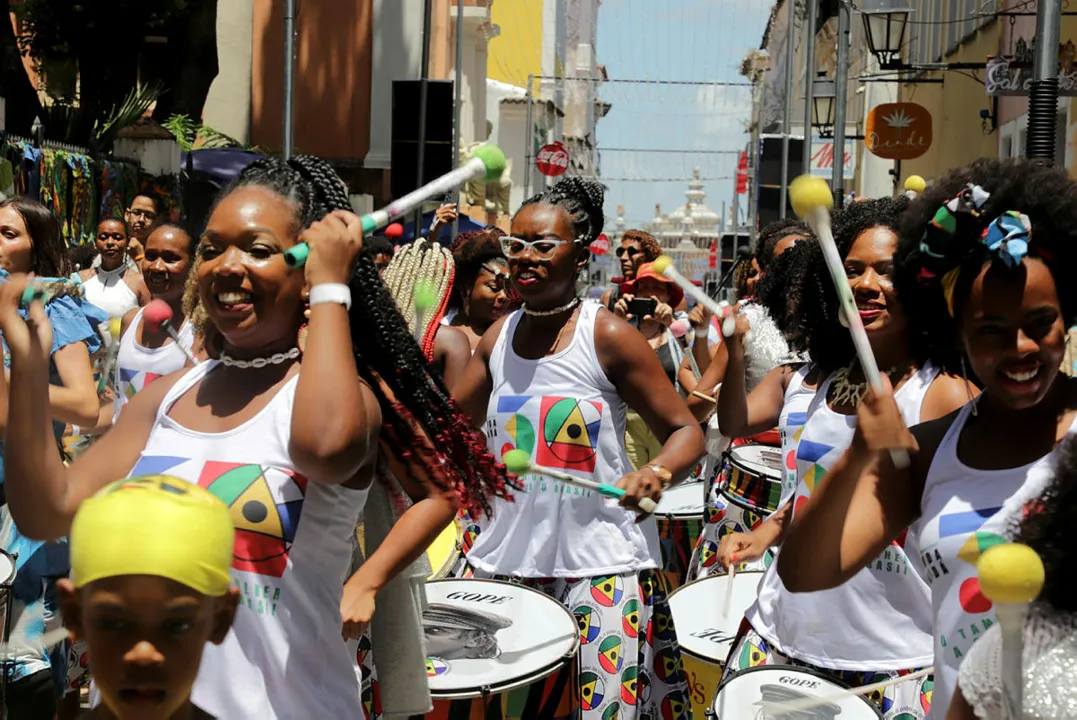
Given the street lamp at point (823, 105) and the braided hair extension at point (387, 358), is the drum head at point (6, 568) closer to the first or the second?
the braided hair extension at point (387, 358)

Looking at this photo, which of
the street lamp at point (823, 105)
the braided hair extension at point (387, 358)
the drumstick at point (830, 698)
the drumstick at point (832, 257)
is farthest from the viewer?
the street lamp at point (823, 105)

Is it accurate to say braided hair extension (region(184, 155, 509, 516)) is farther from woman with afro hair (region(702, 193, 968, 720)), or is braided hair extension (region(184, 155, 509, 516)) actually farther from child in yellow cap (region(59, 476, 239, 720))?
woman with afro hair (region(702, 193, 968, 720))

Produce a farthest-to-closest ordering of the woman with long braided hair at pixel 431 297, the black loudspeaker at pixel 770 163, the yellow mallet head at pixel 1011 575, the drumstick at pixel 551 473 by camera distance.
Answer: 1. the black loudspeaker at pixel 770 163
2. the woman with long braided hair at pixel 431 297
3. the drumstick at pixel 551 473
4. the yellow mallet head at pixel 1011 575

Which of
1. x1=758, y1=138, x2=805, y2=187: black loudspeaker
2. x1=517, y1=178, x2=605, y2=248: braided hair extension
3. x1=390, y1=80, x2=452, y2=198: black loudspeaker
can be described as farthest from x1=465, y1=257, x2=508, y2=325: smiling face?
x1=758, y1=138, x2=805, y2=187: black loudspeaker

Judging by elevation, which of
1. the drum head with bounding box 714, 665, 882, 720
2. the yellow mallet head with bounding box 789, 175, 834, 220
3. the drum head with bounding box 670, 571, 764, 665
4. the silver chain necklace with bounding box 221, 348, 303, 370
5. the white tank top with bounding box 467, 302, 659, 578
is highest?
the yellow mallet head with bounding box 789, 175, 834, 220

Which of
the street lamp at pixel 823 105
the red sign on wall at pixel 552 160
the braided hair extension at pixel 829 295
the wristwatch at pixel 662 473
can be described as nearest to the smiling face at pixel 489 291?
the braided hair extension at pixel 829 295

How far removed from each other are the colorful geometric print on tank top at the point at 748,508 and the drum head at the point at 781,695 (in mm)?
769

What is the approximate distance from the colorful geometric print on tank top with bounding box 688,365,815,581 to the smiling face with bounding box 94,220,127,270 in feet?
17.6

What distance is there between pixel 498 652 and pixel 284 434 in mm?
1531

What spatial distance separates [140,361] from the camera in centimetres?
621

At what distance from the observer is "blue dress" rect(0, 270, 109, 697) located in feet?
15.9

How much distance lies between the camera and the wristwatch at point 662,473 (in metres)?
4.27

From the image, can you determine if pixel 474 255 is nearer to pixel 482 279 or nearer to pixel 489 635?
pixel 482 279

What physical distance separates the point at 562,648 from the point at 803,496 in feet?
2.67
